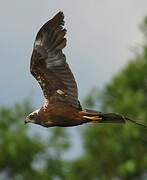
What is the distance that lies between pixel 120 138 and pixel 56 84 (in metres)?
35.2

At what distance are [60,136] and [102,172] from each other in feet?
9.19

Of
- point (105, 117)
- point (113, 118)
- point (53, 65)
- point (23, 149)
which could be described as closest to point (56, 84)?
point (53, 65)

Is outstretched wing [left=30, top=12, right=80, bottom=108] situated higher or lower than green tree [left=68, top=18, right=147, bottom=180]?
higher

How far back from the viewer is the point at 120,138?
52.2 meters

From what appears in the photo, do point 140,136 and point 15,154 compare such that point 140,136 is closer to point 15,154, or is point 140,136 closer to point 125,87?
point 125,87

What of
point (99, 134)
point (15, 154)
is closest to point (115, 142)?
point (99, 134)

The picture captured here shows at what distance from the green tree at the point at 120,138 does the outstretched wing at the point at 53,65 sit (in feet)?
108

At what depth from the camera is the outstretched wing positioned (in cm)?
1689

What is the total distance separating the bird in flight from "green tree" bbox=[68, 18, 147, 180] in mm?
32801

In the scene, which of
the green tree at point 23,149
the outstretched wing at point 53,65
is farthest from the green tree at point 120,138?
the outstretched wing at point 53,65

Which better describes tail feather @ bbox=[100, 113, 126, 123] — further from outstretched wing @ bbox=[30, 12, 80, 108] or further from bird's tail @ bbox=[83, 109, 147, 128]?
outstretched wing @ bbox=[30, 12, 80, 108]

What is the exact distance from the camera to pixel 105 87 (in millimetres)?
52312

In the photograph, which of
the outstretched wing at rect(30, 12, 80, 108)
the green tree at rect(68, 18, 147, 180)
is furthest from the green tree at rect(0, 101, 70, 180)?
the outstretched wing at rect(30, 12, 80, 108)

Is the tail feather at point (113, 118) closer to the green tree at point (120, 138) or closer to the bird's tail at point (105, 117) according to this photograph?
the bird's tail at point (105, 117)
